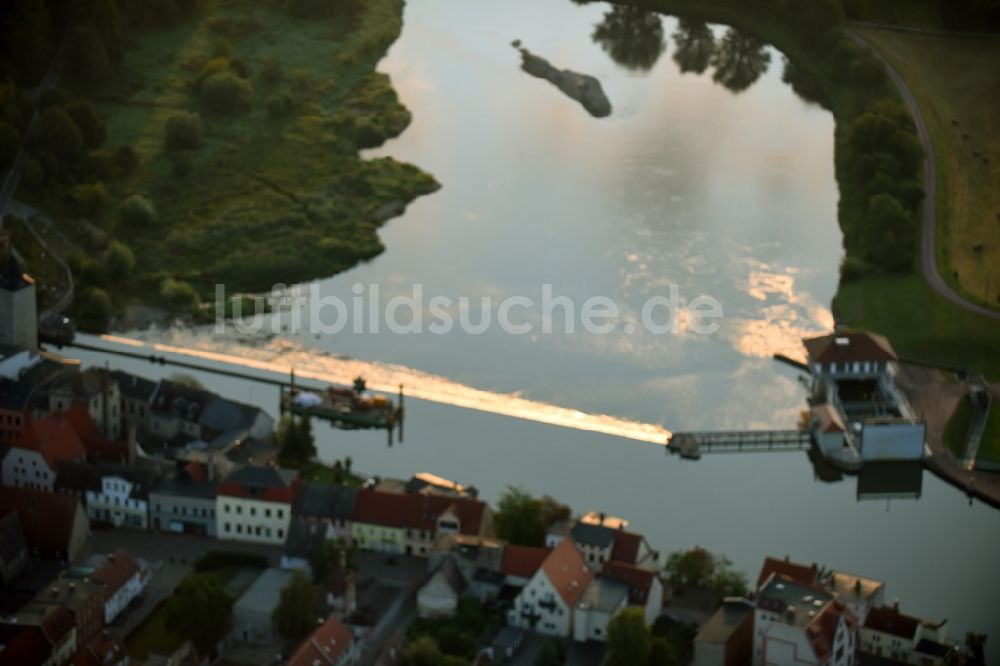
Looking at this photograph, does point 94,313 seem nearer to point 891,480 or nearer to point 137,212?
point 137,212

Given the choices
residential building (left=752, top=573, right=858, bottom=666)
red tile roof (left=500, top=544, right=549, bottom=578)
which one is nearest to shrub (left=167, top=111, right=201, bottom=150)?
red tile roof (left=500, top=544, right=549, bottom=578)

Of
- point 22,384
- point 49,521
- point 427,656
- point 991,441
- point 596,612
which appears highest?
point 22,384

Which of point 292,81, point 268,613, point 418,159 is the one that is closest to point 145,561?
point 268,613

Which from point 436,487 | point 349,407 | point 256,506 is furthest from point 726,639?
point 349,407

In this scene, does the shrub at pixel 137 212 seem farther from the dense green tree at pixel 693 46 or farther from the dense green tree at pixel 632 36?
the dense green tree at pixel 693 46

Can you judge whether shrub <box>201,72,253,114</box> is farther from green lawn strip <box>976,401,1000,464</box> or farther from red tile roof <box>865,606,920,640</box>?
red tile roof <box>865,606,920,640</box>

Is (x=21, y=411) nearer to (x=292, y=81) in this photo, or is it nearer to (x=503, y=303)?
(x=503, y=303)
